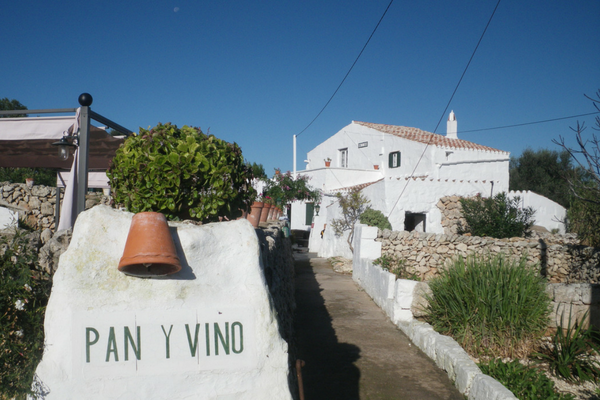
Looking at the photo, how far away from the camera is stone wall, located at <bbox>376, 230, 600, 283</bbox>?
8.85m

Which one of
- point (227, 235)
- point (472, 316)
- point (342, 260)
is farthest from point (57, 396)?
point (342, 260)

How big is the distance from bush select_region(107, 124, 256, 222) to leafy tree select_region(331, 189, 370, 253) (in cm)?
1315

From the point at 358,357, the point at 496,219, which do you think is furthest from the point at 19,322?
the point at 496,219

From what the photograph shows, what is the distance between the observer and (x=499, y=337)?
17.7ft

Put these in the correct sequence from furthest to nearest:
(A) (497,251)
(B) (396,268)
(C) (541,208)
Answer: (C) (541,208) < (A) (497,251) < (B) (396,268)

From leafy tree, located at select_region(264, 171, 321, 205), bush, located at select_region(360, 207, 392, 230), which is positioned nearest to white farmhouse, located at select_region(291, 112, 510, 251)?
bush, located at select_region(360, 207, 392, 230)

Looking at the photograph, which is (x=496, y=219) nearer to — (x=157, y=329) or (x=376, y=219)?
(x=376, y=219)

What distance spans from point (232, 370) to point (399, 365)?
3914 mm

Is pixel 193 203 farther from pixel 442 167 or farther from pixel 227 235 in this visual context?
pixel 442 167

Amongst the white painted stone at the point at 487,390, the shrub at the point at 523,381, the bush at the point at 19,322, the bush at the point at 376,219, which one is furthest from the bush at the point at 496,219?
the bush at the point at 19,322

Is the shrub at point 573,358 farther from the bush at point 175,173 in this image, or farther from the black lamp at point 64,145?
the black lamp at point 64,145

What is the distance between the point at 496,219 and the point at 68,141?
11.2 meters

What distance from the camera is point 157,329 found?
6.61 ft

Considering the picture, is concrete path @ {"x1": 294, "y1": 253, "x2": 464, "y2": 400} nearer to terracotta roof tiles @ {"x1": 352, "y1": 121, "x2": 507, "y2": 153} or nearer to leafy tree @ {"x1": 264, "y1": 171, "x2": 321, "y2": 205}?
leafy tree @ {"x1": 264, "y1": 171, "x2": 321, "y2": 205}
